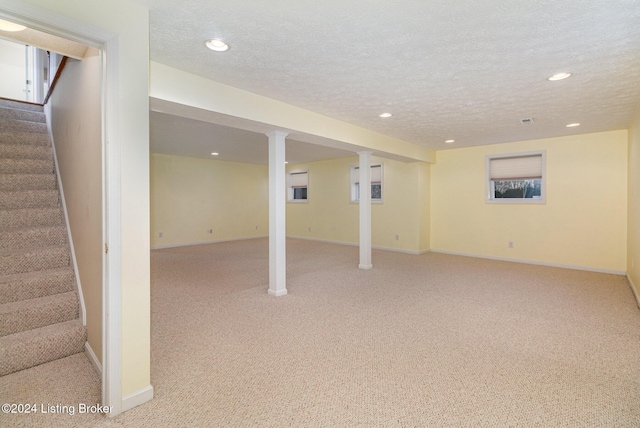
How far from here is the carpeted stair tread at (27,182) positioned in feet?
10.3

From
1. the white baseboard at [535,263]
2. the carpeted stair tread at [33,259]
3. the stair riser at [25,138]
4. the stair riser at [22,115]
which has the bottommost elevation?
the white baseboard at [535,263]

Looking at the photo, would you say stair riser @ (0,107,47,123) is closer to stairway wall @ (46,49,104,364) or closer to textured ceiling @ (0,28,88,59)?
stairway wall @ (46,49,104,364)

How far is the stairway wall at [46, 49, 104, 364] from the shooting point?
6.59 feet

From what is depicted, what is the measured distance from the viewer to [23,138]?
3668 mm

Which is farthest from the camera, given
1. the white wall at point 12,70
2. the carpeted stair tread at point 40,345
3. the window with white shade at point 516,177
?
the window with white shade at point 516,177

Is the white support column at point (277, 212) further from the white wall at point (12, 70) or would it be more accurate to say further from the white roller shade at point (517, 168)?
the white wall at point (12, 70)

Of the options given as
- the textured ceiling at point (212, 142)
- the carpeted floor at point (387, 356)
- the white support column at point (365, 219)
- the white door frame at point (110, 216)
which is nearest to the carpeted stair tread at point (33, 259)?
the carpeted floor at point (387, 356)

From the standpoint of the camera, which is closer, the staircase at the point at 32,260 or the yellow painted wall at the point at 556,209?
the staircase at the point at 32,260

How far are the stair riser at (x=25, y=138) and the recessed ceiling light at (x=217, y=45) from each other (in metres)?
2.96

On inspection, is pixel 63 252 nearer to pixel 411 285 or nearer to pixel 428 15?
pixel 428 15

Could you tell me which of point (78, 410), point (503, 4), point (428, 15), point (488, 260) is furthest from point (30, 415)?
point (488, 260)

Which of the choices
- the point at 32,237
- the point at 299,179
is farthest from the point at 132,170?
the point at 299,179

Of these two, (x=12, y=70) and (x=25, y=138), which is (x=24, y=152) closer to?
(x=25, y=138)

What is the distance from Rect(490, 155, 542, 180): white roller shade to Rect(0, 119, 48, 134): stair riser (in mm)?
7544
